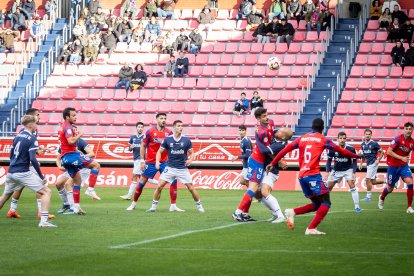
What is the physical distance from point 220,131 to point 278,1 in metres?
8.28

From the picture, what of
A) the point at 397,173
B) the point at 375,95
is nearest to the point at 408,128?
the point at 397,173

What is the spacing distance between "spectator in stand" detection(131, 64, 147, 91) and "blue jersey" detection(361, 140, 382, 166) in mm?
13923

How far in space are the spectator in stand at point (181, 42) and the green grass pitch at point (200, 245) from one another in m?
21.4

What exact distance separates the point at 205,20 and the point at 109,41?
15.1ft

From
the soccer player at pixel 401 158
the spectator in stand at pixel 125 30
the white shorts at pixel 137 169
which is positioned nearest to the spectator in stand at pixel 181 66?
the spectator in stand at pixel 125 30

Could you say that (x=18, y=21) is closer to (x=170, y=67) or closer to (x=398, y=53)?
(x=170, y=67)

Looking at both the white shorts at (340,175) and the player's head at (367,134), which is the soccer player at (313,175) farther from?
the player's head at (367,134)

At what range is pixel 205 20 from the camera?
44.6 metres

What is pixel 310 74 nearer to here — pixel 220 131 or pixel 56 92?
pixel 220 131

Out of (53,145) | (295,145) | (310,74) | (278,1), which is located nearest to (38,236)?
(295,145)

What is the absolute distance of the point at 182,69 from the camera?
139 ft

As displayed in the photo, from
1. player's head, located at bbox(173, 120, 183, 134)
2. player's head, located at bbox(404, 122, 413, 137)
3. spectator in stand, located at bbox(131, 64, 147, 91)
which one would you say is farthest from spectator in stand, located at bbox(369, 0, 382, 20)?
player's head, located at bbox(173, 120, 183, 134)

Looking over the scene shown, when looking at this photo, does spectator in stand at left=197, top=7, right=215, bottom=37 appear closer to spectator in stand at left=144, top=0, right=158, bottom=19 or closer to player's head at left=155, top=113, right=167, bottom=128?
spectator in stand at left=144, top=0, right=158, bottom=19

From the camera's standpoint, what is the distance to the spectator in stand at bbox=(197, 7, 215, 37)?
4456 cm
